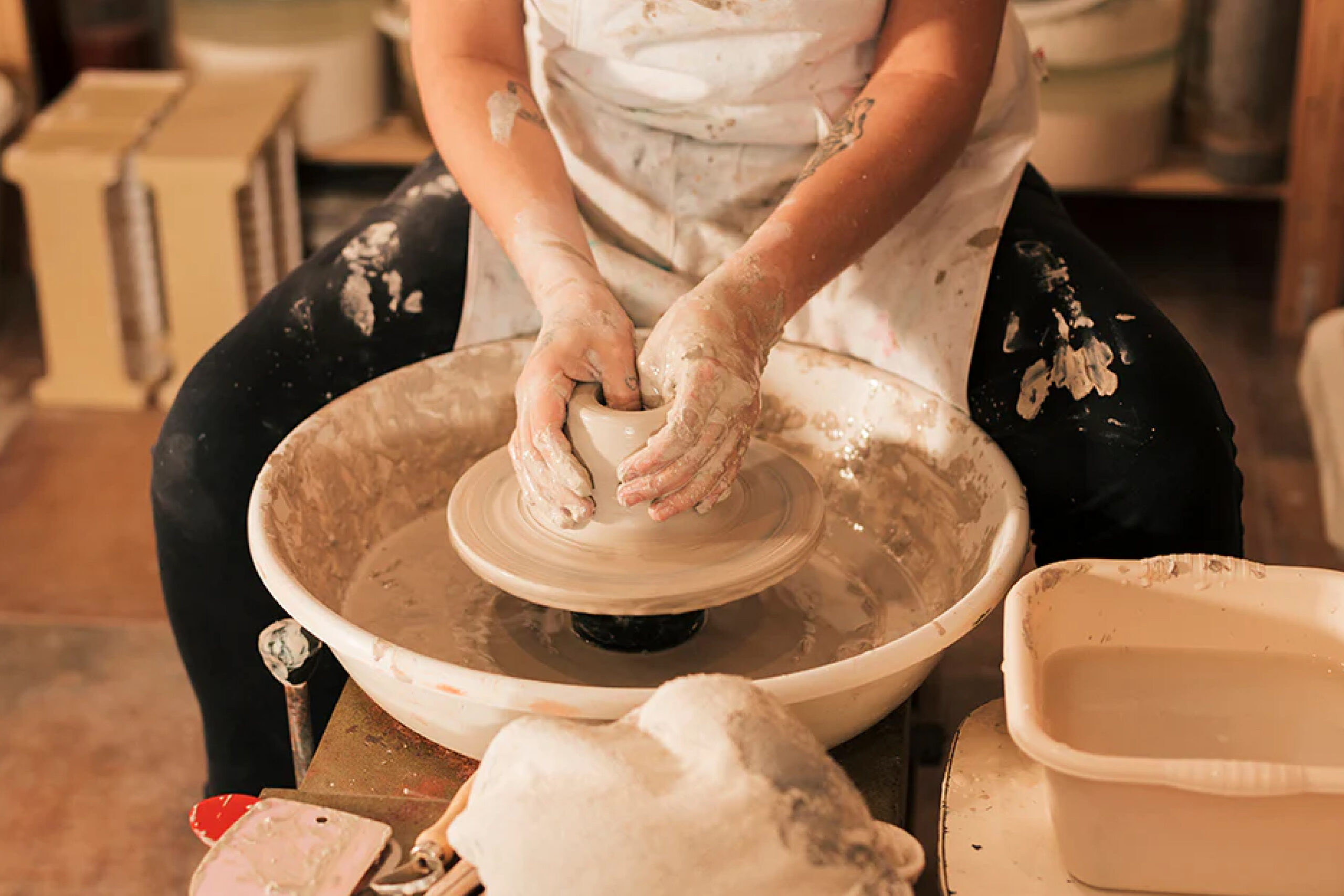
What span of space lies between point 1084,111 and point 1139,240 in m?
0.66

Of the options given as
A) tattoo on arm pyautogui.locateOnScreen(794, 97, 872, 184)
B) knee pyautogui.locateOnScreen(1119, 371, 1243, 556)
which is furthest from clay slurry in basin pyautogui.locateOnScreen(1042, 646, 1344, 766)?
tattoo on arm pyautogui.locateOnScreen(794, 97, 872, 184)

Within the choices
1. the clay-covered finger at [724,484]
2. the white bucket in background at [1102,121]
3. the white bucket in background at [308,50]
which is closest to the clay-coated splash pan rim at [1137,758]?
the clay-covered finger at [724,484]

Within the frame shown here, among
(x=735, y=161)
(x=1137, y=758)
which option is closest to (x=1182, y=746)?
(x=1137, y=758)

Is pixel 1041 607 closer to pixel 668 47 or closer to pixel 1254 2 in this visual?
pixel 668 47

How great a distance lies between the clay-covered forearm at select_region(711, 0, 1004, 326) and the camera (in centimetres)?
135

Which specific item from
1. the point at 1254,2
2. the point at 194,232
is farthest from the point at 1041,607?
the point at 1254,2

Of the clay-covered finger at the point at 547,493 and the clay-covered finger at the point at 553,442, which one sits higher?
the clay-covered finger at the point at 553,442

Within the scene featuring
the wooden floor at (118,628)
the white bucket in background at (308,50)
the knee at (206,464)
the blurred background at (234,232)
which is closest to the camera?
the knee at (206,464)

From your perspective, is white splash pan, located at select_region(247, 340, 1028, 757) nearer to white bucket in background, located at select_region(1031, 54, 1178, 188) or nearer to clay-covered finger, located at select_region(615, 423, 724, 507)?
clay-covered finger, located at select_region(615, 423, 724, 507)

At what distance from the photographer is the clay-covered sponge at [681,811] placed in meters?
0.87

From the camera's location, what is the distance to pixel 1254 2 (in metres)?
3.12

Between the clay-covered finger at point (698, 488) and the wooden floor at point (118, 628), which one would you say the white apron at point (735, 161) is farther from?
the wooden floor at point (118, 628)

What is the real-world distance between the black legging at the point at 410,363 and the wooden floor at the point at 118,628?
0.37m

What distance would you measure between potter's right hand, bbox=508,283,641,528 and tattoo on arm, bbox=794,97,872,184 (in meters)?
0.26
